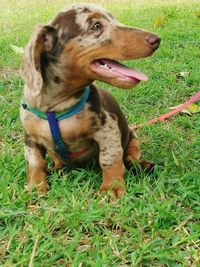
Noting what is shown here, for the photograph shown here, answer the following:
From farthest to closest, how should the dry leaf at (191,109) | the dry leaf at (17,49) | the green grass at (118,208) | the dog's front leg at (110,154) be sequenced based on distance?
the dry leaf at (17,49)
the dry leaf at (191,109)
the dog's front leg at (110,154)
the green grass at (118,208)

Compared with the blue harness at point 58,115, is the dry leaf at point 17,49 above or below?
below

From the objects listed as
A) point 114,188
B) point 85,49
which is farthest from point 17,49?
point 114,188

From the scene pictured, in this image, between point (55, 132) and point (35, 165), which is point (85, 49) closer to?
point (55, 132)

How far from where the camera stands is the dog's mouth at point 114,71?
3.24 m

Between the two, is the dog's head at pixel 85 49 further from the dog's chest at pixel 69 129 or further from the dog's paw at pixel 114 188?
the dog's paw at pixel 114 188

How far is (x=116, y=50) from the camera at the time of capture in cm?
325

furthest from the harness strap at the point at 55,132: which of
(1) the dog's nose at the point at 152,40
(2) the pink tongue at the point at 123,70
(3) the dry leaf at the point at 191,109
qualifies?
(3) the dry leaf at the point at 191,109

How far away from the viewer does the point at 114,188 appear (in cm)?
341

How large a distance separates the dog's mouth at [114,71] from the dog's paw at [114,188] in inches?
26.5

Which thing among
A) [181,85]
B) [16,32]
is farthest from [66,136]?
[16,32]

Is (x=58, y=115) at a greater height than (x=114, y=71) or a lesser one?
lesser

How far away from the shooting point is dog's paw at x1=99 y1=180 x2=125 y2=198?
3.36 metres

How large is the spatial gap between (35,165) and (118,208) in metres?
0.81

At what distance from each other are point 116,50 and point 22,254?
1.36 meters
